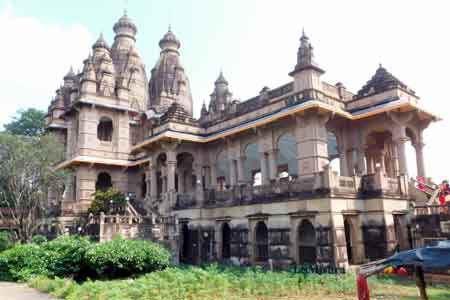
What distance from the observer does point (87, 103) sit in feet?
106

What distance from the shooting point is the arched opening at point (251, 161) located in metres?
25.0

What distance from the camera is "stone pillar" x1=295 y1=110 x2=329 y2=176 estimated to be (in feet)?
60.9

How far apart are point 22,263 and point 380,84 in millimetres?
18503

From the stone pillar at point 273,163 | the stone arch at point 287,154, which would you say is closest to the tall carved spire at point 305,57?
the stone arch at point 287,154

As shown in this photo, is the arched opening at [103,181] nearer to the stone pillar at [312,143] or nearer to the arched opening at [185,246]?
the arched opening at [185,246]

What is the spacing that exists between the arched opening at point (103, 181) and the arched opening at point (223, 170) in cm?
1203

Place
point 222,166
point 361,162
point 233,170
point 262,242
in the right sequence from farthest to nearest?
point 222,166
point 233,170
point 361,162
point 262,242

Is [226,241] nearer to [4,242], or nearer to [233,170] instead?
[233,170]

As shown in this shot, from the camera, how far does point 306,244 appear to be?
675 inches

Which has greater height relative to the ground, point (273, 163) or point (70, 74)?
point (70, 74)

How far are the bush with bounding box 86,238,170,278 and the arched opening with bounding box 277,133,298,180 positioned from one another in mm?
9511

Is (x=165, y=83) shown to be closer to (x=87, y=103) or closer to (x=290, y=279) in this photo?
(x=87, y=103)

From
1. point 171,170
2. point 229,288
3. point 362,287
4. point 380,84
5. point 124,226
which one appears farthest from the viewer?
point 171,170

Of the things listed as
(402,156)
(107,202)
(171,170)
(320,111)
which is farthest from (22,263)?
(402,156)
